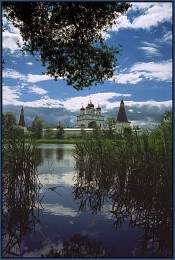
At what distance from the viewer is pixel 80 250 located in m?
4.62

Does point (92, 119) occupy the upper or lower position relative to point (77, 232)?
upper

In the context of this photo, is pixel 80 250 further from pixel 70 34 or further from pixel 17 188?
pixel 70 34

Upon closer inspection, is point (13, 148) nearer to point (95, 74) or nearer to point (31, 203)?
point (31, 203)

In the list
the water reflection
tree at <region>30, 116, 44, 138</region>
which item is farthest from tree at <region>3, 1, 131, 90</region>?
the water reflection

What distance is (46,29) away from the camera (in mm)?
6383

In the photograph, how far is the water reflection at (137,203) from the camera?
4.83 m

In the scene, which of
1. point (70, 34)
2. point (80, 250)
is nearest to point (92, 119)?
point (70, 34)

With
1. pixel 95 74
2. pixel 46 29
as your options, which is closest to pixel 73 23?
pixel 46 29

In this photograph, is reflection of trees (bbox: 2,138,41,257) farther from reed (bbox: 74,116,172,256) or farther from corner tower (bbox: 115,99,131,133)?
corner tower (bbox: 115,99,131,133)

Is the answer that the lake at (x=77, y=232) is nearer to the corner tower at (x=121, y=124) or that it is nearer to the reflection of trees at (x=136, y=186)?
the reflection of trees at (x=136, y=186)

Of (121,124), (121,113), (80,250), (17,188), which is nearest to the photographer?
(80,250)

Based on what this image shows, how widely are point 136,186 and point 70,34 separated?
3.11 m

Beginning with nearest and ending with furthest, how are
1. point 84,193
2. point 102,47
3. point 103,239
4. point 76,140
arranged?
point 103,239, point 102,47, point 84,193, point 76,140

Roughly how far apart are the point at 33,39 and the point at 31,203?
3072 mm
